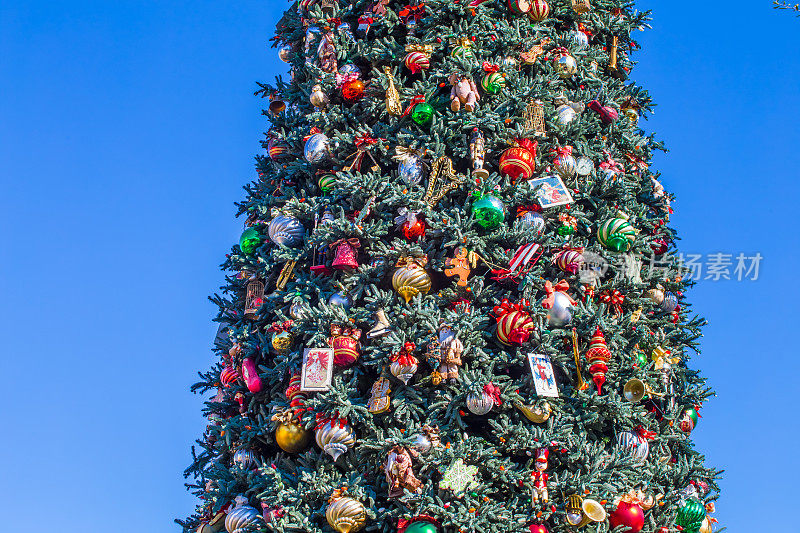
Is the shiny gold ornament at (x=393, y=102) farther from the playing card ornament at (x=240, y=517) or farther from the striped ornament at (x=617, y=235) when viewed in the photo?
the playing card ornament at (x=240, y=517)

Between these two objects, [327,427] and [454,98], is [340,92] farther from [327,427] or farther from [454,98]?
[327,427]

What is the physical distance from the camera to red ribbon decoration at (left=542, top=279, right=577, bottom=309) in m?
4.74

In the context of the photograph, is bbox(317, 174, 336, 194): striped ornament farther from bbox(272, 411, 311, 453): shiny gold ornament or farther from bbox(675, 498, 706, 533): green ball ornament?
bbox(675, 498, 706, 533): green ball ornament

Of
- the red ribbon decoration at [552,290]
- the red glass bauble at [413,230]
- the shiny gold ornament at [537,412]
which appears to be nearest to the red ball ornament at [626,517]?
the shiny gold ornament at [537,412]

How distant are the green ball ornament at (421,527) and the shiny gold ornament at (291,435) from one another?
34.9 inches

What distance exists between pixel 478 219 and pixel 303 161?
4.81 ft

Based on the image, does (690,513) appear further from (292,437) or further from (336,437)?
(292,437)

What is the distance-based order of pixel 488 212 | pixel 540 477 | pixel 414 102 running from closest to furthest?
pixel 540 477 < pixel 488 212 < pixel 414 102

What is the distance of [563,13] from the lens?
6.01 metres

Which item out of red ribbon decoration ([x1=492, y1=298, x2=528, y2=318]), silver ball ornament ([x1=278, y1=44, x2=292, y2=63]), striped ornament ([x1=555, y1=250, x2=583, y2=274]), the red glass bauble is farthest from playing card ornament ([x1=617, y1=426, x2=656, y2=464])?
silver ball ornament ([x1=278, y1=44, x2=292, y2=63])

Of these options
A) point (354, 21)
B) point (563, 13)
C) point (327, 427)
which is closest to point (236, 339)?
point (327, 427)

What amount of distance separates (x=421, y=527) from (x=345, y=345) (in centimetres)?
115

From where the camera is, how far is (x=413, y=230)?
4.89 meters

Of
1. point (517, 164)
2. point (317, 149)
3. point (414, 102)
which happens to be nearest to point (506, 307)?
point (517, 164)
